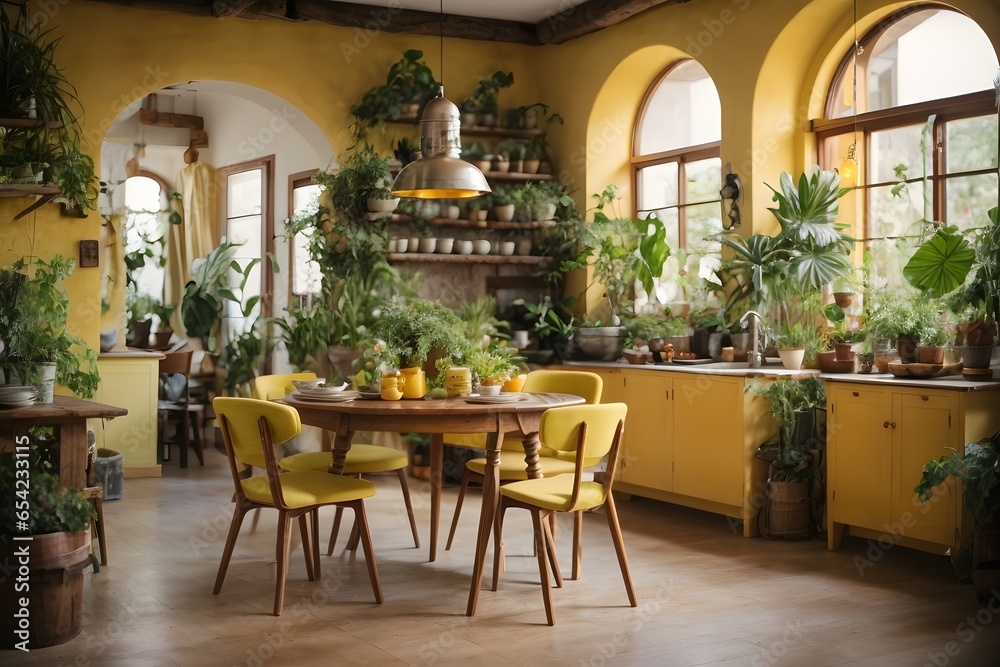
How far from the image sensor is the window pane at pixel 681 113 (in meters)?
7.21

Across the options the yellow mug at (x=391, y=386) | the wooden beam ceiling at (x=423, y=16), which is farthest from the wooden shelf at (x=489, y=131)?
the yellow mug at (x=391, y=386)

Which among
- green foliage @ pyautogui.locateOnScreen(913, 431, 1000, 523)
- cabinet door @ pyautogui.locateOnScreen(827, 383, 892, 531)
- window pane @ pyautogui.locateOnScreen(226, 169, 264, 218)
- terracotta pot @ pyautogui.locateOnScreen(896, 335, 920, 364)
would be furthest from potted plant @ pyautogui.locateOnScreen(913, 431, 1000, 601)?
window pane @ pyautogui.locateOnScreen(226, 169, 264, 218)

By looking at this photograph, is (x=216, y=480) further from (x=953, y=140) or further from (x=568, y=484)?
(x=953, y=140)

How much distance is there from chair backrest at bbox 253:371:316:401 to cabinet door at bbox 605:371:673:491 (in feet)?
6.90

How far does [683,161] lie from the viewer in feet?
24.3

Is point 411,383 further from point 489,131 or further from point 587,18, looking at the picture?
point 587,18

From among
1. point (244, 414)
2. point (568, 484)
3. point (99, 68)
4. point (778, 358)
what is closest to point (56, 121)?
point (99, 68)

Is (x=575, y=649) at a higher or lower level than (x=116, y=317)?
lower

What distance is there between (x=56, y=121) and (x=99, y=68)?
21.2 inches

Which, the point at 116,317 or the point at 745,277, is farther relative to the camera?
the point at 116,317

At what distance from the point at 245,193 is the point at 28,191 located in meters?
3.72

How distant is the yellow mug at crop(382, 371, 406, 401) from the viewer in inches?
189

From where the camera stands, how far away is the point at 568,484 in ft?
14.7

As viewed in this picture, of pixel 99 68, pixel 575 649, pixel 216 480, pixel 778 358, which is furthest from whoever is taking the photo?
pixel 216 480
